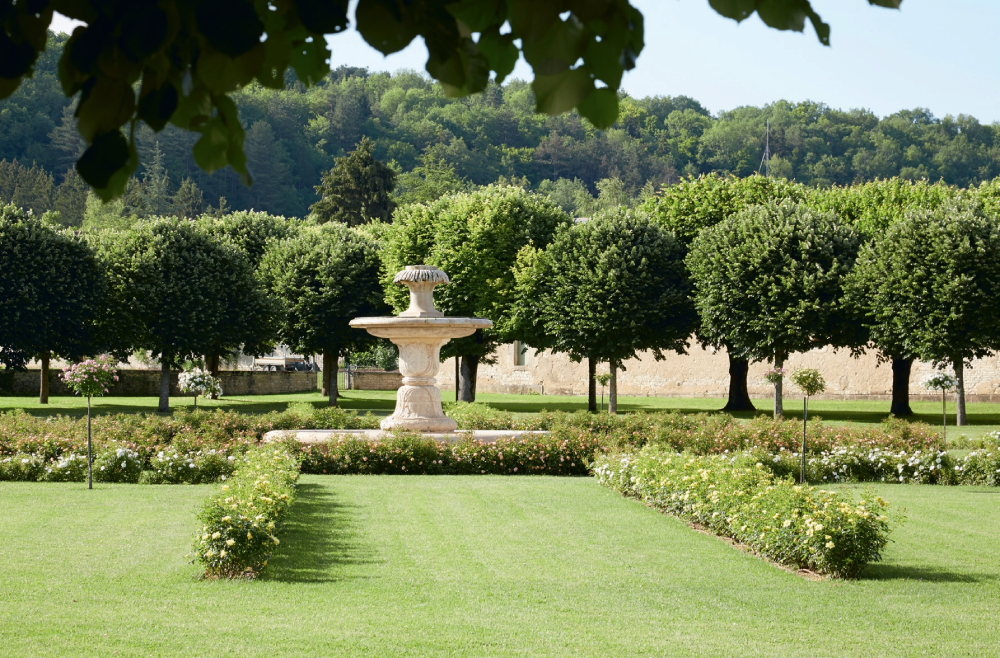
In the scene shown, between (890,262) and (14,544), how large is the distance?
26202 millimetres

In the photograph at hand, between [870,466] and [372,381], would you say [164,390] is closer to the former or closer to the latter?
[372,381]

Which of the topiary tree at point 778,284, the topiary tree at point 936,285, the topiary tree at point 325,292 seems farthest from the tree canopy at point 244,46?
the topiary tree at point 325,292

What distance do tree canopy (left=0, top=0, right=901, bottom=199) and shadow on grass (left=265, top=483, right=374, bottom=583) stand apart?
627 centimetres

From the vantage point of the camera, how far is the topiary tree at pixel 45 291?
32.2m

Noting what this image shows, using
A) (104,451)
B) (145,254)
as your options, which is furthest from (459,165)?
(104,451)

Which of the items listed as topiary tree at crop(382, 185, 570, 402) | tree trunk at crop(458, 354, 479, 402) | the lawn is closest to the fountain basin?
the lawn

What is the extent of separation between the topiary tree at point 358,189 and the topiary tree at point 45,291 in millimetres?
32143

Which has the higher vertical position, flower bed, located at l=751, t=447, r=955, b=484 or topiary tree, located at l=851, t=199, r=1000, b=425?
topiary tree, located at l=851, t=199, r=1000, b=425

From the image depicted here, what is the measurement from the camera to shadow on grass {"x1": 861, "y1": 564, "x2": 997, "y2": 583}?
8.38m

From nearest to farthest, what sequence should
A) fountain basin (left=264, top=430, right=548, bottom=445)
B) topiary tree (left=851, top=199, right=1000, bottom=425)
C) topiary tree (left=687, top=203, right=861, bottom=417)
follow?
fountain basin (left=264, top=430, right=548, bottom=445) → topiary tree (left=851, top=199, right=1000, bottom=425) → topiary tree (left=687, top=203, right=861, bottom=417)

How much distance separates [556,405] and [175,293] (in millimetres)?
15581

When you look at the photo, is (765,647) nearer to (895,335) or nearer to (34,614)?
(34,614)

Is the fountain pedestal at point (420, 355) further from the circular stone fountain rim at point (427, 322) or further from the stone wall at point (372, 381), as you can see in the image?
the stone wall at point (372, 381)

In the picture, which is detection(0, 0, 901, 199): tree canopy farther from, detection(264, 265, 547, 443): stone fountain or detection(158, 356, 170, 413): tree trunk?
detection(158, 356, 170, 413): tree trunk
